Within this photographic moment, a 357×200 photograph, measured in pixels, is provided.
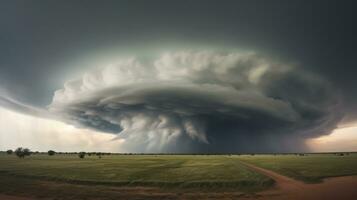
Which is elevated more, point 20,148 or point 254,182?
point 20,148

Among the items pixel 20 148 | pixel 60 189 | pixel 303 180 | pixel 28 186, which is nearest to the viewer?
pixel 60 189

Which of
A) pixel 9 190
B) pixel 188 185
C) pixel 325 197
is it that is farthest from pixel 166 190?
pixel 9 190

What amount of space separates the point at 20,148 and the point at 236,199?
190557mm

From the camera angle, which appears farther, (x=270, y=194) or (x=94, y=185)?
(x=94, y=185)

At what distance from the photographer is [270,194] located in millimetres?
36500

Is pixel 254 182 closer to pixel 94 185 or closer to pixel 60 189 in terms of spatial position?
pixel 94 185

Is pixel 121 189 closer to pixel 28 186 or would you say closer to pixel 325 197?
pixel 28 186

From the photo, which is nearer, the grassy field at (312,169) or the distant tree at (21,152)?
the grassy field at (312,169)

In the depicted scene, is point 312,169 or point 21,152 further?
point 21,152

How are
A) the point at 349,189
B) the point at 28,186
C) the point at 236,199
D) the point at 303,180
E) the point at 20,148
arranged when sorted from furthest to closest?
the point at 20,148
the point at 303,180
the point at 28,186
the point at 349,189
the point at 236,199

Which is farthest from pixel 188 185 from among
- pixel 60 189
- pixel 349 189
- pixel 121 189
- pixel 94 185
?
pixel 349 189

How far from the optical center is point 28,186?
4541cm

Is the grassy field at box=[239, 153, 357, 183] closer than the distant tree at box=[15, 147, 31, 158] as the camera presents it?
Yes

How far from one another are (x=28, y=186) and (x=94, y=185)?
992 cm
